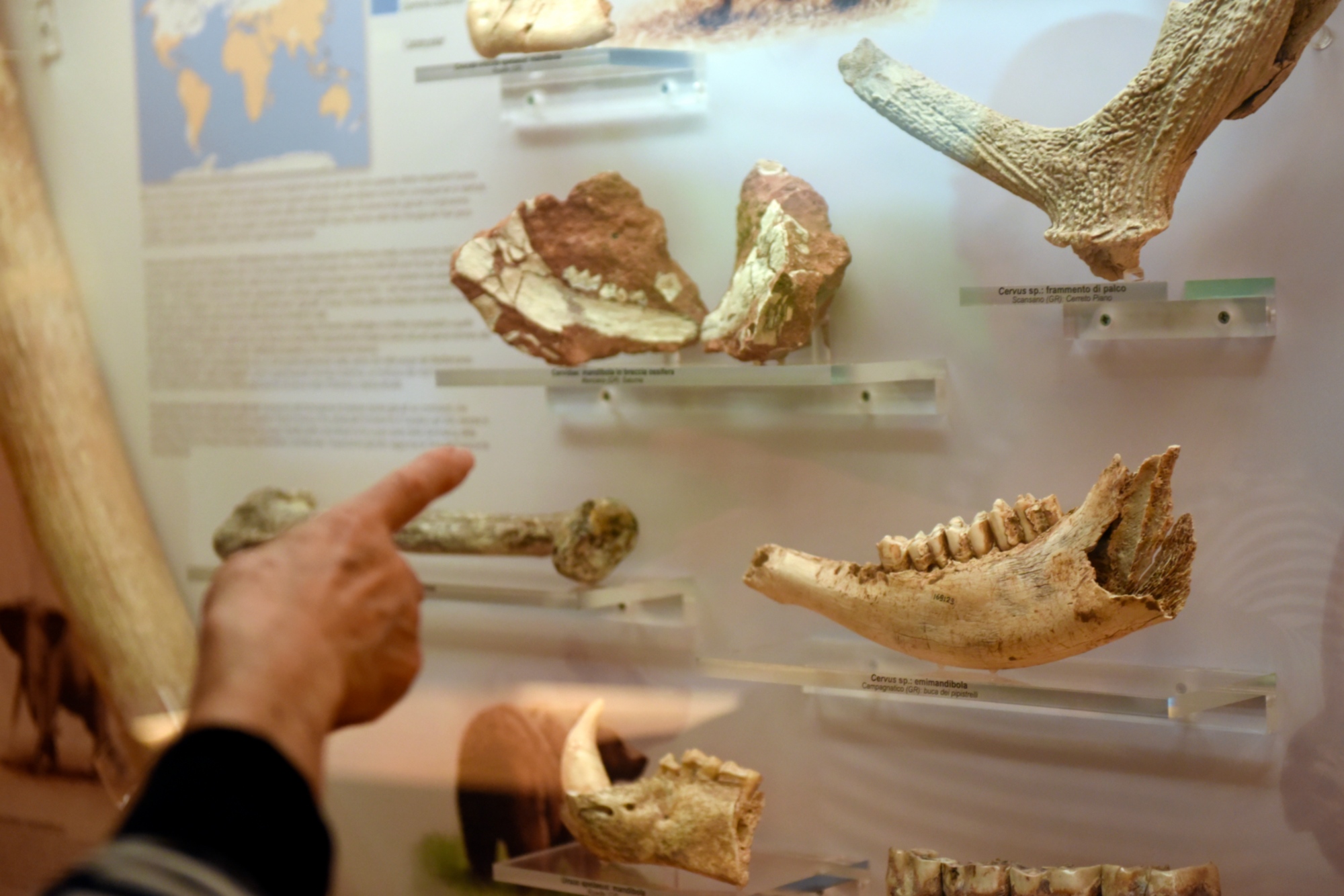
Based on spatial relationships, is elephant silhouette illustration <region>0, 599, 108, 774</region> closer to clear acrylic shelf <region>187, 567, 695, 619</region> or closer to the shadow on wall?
clear acrylic shelf <region>187, 567, 695, 619</region>

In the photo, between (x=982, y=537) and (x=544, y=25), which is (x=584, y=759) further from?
(x=544, y=25)

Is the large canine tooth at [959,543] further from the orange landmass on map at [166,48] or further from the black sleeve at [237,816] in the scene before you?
the orange landmass on map at [166,48]

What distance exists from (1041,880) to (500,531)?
1.11 metres

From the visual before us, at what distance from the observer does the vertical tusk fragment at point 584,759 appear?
2.25m

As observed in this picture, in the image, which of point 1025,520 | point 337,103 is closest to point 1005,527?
point 1025,520

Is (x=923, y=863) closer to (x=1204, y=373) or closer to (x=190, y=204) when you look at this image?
(x=1204, y=373)

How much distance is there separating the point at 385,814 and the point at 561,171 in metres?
1.39

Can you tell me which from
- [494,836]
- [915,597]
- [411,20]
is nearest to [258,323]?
[411,20]

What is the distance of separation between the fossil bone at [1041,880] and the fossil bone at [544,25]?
1439 mm

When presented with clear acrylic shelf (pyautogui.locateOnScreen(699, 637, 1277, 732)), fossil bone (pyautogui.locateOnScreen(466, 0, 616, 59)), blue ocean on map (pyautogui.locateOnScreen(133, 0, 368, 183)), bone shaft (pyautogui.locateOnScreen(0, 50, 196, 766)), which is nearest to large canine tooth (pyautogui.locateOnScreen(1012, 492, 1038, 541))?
clear acrylic shelf (pyautogui.locateOnScreen(699, 637, 1277, 732))

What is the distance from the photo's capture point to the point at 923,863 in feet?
6.42

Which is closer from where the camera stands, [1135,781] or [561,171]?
[1135,781]

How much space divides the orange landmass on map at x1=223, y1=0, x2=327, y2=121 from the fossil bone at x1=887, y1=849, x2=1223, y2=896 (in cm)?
197

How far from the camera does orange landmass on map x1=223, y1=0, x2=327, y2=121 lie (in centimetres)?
267
